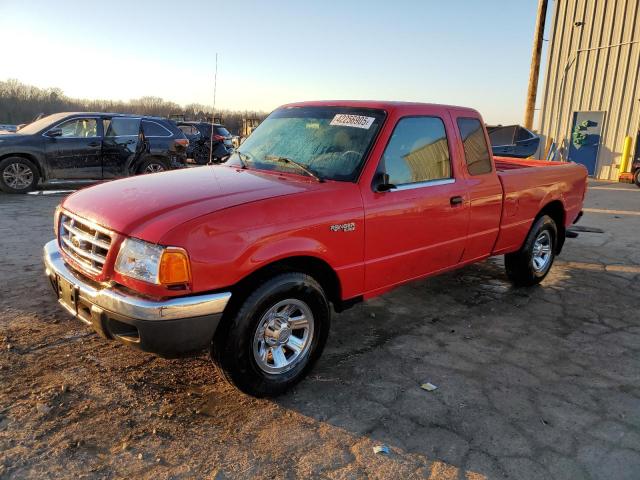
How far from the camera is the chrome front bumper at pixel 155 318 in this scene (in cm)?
259

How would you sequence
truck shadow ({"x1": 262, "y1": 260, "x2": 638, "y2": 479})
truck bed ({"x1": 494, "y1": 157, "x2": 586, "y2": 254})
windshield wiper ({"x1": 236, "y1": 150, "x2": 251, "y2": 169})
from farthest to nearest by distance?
truck bed ({"x1": 494, "y1": 157, "x2": 586, "y2": 254}) < windshield wiper ({"x1": 236, "y1": 150, "x2": 251, "y2": 169}) < truck shadow ({"x1": 262, "y1": 260, "x2": 638, "y2": 479})

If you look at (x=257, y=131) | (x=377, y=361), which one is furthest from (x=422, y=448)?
(x=257, y=131)

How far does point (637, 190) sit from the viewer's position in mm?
14766

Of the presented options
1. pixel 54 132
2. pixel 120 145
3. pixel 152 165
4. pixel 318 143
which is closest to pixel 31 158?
pixel 54 132

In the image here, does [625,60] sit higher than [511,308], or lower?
higher

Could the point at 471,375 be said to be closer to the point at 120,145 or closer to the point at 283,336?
the point at 283,336

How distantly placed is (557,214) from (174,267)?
485 centimetres

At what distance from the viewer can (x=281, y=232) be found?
2.94m

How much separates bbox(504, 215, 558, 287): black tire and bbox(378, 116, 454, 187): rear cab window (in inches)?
69.1

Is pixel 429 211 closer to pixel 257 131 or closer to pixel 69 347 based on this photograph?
pixel 257 131

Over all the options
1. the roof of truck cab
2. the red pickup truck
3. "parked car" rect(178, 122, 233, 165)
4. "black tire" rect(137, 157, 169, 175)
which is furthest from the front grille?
"parked car" rect(178, 122, 233, 165)

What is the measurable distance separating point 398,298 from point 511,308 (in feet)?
3.74

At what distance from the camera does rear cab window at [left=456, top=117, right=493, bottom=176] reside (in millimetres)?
4359

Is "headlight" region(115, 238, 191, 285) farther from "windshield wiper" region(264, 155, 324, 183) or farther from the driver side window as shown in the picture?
the driver side window
